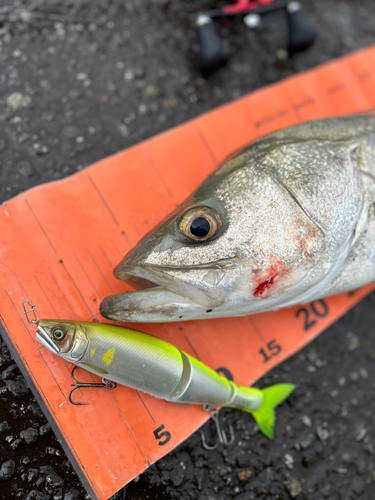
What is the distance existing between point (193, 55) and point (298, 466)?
263 cm

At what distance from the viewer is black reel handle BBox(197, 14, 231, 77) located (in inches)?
79.4

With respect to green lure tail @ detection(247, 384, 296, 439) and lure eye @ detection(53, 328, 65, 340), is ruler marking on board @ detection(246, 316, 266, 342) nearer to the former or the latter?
green lure tail @ detection(247, 384, 296, 439)

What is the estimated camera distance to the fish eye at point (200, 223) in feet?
4.00

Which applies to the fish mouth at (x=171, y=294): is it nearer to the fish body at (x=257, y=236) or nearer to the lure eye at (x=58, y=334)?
the fish body at (x=257, y=236)

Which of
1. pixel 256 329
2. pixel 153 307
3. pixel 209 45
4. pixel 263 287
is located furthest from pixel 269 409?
pixel 209 45

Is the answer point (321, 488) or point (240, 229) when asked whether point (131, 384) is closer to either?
point (240, 229)

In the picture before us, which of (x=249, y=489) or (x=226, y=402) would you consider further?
(x=249, y=489)

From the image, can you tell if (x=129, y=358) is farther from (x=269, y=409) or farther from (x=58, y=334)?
(x=269, y=409)

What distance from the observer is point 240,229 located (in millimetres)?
1242

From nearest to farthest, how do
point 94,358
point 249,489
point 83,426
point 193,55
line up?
point 94,358 → point 83,426 → point 249,489 → point 193,55

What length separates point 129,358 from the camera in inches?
53.7

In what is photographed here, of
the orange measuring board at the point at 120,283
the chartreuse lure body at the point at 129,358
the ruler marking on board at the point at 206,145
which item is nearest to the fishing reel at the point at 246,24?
the orange measuring board at the point at 120,283

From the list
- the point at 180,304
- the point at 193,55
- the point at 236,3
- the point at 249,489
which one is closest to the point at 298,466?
the point at 249,489

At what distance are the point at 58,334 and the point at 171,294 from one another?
20.3 inches
